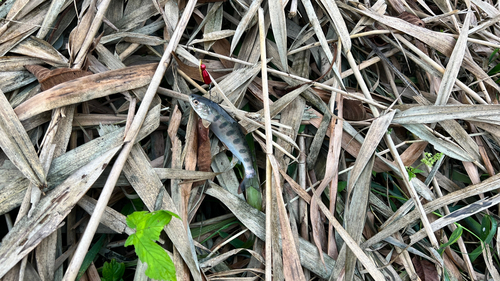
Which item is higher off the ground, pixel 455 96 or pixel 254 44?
pixel 254 44

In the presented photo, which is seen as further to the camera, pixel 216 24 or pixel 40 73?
pixel 216 24

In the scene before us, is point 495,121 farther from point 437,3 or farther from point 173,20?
point 173,20

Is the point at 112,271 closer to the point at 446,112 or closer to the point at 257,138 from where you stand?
the point at 257,138

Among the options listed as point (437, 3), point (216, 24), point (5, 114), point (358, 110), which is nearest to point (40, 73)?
point (5, 114)

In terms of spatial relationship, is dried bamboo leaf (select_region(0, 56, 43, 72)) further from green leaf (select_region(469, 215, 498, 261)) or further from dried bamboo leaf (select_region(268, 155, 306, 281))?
green leaf (select_region(469, 215, 498, 261))

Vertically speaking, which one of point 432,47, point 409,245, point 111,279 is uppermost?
point 432,47

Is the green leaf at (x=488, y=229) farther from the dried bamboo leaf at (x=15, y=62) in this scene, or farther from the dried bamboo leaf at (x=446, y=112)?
the dried bamboo leaf at (x=15, y=62)

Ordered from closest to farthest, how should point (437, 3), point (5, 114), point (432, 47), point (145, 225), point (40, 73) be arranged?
point (145, 225) → point (5, 114) → point (40, 73) → point (432, 47) → point (437, 3)
